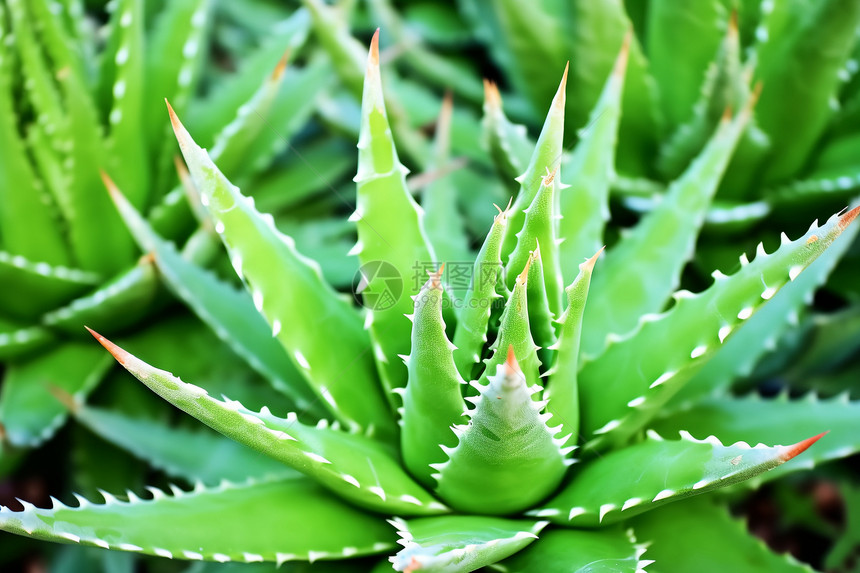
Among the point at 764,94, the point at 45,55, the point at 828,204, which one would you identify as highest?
the point at 45,55

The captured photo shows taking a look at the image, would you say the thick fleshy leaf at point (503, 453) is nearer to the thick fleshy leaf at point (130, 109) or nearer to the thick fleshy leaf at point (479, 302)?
the thick fleshy leaf at point (479, 302)

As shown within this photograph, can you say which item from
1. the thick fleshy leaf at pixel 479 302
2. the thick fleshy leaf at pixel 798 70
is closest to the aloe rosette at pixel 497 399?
the thick fleshy leaf at pixel 479 302

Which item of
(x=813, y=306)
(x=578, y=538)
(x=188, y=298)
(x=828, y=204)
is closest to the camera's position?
(x=578, y=538)

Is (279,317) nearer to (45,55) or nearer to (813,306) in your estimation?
(45,55)

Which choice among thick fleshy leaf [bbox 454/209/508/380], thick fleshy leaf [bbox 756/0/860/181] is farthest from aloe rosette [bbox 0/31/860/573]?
thick fleshy leaf [bbox 756/0/860/181]

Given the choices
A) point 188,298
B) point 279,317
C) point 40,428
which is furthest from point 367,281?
point 40,428

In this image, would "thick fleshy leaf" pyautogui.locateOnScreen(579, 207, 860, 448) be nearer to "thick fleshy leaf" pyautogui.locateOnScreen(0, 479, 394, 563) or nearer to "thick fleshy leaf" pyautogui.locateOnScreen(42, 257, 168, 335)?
"thick fleshy leaf" pyautogui.locateOnScreen(0, 479, 394, 563)

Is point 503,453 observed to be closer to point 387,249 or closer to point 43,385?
point 387,249
